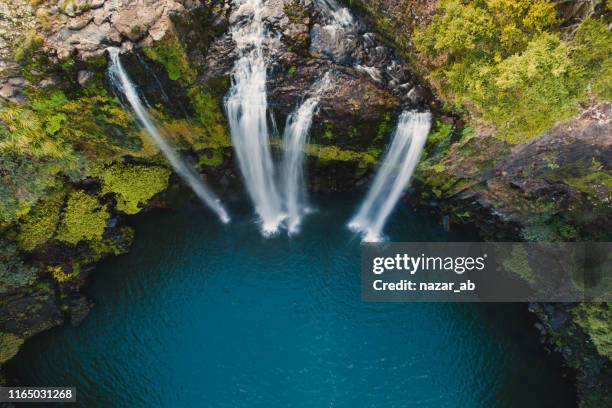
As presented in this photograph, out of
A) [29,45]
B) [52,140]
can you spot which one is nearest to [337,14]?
[29,45]

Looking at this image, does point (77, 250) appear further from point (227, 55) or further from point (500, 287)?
point (500, 287)

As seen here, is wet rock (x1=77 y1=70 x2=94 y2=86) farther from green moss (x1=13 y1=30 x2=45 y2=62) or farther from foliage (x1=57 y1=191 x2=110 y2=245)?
foliage (x1=57 y1=191 x2=110 y2=245)

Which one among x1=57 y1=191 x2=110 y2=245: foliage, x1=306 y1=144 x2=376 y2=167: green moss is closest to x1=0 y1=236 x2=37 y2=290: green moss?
x1=57 y1=191 x2=110 y2=245: foliage

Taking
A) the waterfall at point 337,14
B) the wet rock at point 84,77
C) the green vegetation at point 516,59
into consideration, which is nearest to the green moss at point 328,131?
the waterfall at point 337,14

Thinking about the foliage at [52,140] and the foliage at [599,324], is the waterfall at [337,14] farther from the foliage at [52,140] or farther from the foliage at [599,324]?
the foliage at [599,324]

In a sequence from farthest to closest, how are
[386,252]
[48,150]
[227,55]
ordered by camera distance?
[386,252] < [48,150] < [227,55]

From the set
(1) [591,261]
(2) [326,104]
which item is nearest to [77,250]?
(2) [326,104]

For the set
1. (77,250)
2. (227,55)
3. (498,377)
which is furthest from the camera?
(77,250)
